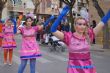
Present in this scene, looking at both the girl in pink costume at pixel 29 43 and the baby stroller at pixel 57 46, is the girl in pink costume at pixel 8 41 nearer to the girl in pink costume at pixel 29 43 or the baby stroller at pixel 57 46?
the girl in pink costume at pixel 29 43

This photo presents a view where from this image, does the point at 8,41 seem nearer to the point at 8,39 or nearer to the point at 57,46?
the point at 8,39

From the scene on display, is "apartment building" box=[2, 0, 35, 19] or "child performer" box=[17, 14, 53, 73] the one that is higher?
"apartment building" box=[2, 0, 35, 19]

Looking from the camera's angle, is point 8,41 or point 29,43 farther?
point 8,41

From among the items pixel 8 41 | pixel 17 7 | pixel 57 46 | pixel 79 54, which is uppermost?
pixel 17 7

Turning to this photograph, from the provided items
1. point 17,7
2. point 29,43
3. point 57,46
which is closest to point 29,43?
point 29,43

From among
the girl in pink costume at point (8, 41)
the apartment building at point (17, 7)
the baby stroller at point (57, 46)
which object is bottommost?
the baby stroller at point (57, 46)

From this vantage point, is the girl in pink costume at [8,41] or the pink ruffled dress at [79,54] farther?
the girl in pink costume at [8,41]

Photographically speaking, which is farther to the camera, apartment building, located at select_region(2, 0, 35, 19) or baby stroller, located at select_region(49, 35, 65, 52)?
apartment building, located at select_region(2, 0, 35, 19)

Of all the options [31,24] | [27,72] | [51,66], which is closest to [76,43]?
[31,24]

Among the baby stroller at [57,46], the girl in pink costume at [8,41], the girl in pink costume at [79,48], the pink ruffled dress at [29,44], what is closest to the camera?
the girl in pink costume at [79,48]

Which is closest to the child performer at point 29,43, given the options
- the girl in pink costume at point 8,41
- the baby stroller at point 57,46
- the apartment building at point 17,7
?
the girl in pink costume at point 8,41

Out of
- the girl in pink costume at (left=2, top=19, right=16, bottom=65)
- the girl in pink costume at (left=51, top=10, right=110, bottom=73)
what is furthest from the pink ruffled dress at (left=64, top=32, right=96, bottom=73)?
the girl in pink costume at (left=2, top=19, right=16, bottom=65)

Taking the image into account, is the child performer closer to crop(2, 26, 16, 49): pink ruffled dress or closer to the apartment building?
crop(2, 26, 16, 49): pink ruffled dress

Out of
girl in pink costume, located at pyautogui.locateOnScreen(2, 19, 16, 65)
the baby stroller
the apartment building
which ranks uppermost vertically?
the apartment building
